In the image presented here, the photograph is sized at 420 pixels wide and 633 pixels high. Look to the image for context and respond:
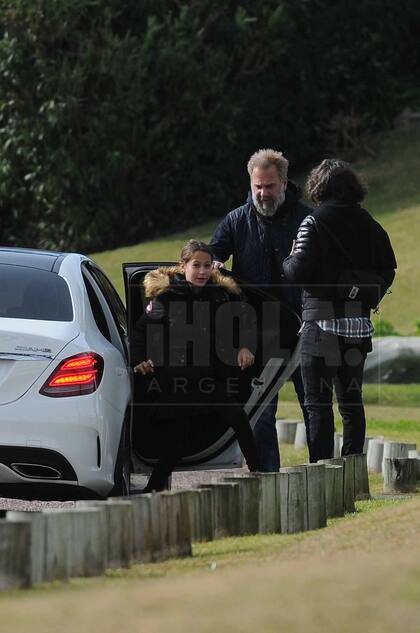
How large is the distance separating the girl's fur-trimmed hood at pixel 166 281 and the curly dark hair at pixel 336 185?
84 centimetres

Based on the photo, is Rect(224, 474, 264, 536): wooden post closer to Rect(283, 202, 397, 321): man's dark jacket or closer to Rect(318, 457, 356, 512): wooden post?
Rect(318, 457, 356, 512): wooden post

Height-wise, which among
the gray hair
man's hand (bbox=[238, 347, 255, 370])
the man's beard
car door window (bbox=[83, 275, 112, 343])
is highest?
the gray hair

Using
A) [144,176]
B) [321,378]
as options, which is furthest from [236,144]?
[321,378]

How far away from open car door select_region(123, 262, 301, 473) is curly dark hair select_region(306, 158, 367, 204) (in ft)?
2.28

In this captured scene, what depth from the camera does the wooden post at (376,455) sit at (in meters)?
12.8

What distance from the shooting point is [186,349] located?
9.35 meters

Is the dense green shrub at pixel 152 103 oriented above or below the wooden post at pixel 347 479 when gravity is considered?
above

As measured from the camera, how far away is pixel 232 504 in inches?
315

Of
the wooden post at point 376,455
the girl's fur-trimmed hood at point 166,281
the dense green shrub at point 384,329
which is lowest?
the wooden post at point 376,455

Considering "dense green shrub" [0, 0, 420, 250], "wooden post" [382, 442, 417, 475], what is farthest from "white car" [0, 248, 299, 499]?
"dense green shrub" [0, 0, 420, 250]

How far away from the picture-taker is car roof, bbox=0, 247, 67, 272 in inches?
360

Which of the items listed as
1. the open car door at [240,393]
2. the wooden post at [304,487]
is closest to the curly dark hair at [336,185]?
the open car door at [240,393]

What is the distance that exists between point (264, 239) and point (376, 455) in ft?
9.64

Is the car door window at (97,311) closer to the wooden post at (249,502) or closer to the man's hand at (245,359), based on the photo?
the man's hand at (245,359)
